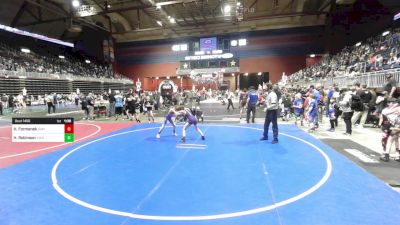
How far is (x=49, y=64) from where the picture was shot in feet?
114

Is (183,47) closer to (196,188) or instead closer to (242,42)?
(242,42)

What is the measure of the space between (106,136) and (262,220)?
344 inches

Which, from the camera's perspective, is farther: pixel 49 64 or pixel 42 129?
pixel 49 64

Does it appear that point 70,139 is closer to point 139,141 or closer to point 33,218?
point 33,218

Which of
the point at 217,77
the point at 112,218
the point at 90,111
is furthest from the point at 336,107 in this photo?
the point at 217,77

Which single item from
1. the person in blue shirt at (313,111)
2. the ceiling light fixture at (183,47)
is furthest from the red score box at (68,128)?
the ceiling light fixture at (183,47)

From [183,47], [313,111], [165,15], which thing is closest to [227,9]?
[165,15]

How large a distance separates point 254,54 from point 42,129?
40.0 metres

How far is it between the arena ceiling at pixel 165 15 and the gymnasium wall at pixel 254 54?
1234 millimetres

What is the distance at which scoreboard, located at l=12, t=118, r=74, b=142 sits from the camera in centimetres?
430

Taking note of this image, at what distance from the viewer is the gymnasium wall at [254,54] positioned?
3906 centimetres

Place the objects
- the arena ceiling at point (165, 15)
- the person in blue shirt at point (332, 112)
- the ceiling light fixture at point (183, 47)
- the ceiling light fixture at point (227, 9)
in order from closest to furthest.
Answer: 1. the person in blue shirt at point (332, 112)
2. the ceiling light fixture at point (227, 9)
3. the arena ceiling at point (165, 15)
4. the ceiling light fixture at point (183, 47)

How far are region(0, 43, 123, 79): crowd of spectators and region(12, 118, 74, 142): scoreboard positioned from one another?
27.5m

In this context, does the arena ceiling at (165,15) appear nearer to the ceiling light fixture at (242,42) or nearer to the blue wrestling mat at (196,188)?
the ceiling light fixture at (242,42)
